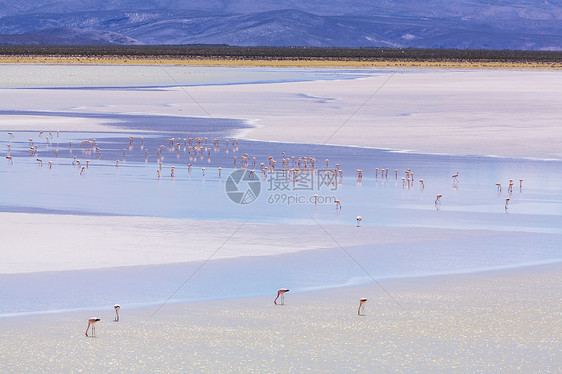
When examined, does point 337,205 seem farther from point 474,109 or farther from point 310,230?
point 474,109

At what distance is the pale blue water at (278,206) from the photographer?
391 inches

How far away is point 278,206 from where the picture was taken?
583 inches

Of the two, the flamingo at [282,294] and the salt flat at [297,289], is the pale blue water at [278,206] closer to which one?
the salt flat at [297,289]

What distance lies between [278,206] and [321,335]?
6562mm

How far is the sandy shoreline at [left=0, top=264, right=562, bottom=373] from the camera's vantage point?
759 centimetres

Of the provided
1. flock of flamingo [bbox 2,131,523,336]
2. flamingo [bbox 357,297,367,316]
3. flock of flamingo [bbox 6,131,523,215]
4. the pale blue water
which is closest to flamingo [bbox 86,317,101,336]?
the pale blue water

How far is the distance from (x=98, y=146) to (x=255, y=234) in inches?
432

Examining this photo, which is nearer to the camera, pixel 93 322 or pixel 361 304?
pixel 93 322

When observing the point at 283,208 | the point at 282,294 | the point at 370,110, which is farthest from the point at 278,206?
the point at 370,110

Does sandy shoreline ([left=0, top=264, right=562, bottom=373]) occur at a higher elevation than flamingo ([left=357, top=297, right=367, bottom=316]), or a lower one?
lower

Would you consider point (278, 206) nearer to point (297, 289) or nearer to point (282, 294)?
point (297, 289)

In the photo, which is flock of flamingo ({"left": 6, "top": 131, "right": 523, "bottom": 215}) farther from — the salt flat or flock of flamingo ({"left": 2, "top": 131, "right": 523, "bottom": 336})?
the salt flat

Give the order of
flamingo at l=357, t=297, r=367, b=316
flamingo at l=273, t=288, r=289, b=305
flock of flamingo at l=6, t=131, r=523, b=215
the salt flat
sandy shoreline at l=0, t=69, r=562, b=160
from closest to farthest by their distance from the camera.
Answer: the salt flat
flamingo at l=357, t=297, r=367, b=316
flamingo at l=273, t=288, r=289, b=305
flock of flamingo at l=6, t=131, r=523, b=215
sandy shoreline at l=0, t=69, r=562, b=160

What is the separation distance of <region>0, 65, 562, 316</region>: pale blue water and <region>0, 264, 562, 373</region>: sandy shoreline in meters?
0.58
